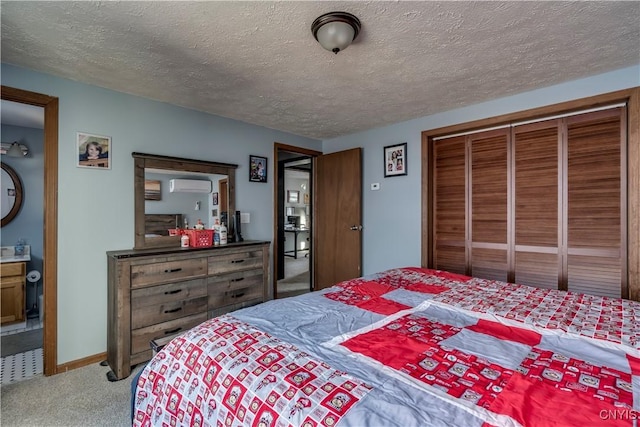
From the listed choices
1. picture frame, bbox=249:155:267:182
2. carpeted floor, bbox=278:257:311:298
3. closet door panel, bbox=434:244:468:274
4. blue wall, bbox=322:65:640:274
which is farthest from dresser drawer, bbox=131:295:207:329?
closet door panel, bbox=434:244:468:274

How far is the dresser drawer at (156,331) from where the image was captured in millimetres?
2322

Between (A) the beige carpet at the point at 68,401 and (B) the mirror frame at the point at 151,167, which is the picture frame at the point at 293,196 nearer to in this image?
(B) the mirror frame at the point at 151,167

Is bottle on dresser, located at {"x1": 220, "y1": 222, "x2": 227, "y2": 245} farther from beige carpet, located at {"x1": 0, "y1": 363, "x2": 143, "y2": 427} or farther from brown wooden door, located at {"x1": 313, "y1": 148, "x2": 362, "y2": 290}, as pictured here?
brown wooden door, located at {"x1": 313, "y1": 148, "x2": 362, "y2": 290}

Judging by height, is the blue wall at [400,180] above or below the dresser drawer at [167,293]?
above

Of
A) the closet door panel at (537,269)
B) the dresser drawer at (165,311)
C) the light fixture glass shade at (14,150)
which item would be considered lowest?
the dresser drawer at (165,311)

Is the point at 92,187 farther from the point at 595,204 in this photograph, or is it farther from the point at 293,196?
the point at 293,196

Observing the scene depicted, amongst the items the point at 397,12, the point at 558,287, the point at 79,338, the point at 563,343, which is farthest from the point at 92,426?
the point at 558,287

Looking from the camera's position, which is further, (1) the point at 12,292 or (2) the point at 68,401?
(1) the point at 12,292

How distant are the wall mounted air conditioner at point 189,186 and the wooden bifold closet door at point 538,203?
102 inches

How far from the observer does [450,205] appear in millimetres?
3305

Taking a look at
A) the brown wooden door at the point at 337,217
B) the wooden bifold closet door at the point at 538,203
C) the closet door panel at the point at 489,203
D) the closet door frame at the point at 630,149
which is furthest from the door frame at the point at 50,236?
the closet door frame at the point at 630,149

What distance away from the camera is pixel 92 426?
1.73 metres

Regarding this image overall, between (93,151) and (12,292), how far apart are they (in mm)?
2054

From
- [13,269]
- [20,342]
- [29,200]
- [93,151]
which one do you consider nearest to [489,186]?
[93,151]
